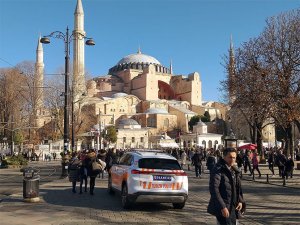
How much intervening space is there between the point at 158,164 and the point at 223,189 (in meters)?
5.04

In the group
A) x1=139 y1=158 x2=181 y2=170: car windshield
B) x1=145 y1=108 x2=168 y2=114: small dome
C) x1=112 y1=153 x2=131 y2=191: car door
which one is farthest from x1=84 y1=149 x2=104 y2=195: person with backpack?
x1=145 y1=108 x2=168 y2=114: small dome

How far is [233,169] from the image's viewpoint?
5.71m

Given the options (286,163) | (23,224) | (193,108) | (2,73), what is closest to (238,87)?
(286,163)

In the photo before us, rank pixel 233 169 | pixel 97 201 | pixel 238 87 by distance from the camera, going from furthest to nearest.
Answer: pixel 238 87 < pixel 97 201 < pixel 233 169

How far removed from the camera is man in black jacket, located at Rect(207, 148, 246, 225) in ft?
18.1

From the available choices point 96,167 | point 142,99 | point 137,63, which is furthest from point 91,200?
point 137,63

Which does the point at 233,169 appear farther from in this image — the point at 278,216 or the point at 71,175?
the point at 71,175

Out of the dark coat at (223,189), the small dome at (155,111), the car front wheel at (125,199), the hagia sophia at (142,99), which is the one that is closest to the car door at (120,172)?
the car front wheel at (125,199)

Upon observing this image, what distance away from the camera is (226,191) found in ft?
18.2

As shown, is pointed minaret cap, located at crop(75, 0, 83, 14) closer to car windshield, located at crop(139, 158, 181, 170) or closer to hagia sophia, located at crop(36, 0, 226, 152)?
hagia sophia, located at crop(36, 0, 226, 152)

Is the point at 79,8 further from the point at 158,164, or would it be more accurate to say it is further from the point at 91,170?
the point at 158,164

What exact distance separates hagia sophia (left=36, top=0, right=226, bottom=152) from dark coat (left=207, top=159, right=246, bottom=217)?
235 ft

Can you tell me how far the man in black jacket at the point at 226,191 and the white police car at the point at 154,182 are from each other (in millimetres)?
4568

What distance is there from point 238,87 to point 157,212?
20.2 metres
